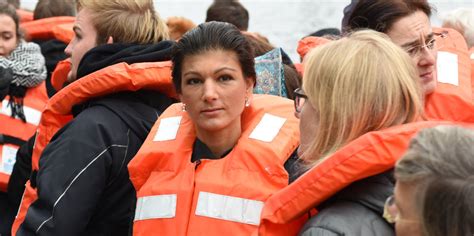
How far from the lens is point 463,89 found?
381cm

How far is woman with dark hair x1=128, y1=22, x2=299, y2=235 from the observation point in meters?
3.28

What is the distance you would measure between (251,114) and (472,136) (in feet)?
5.40

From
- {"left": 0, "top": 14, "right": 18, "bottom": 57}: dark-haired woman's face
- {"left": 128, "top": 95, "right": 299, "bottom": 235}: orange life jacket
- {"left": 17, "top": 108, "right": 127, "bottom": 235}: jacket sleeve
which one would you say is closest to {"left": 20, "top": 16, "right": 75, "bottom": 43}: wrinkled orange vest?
{"left": 0, "top": 14, "right": 18, "bottom": 57}: dark-haired woman's face

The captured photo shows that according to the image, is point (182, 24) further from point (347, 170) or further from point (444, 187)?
point (444, 187)

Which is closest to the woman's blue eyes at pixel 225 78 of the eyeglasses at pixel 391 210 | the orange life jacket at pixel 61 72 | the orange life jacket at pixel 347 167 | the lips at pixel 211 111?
the lips at pixel 211 111

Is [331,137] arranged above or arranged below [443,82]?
above

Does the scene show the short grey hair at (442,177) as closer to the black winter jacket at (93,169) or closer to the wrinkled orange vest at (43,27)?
the black winter jacket at (93,169)

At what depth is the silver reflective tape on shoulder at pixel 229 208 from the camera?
127 inches

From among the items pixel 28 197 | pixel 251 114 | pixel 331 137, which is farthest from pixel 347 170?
pixel 28 197

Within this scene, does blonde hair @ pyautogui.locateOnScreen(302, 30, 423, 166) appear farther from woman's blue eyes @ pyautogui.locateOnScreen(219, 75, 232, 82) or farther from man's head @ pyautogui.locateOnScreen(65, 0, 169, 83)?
man's head @ pyautogui.locateOnScreen(65, 0, 169, 83)

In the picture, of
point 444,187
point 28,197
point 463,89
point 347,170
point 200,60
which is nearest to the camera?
point 444,187

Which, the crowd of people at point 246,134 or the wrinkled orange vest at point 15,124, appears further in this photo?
the wrinkled orange vest at point 15,124

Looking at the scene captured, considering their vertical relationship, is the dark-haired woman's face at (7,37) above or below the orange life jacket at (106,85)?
below

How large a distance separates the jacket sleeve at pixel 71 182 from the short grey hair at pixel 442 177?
1.91 m
